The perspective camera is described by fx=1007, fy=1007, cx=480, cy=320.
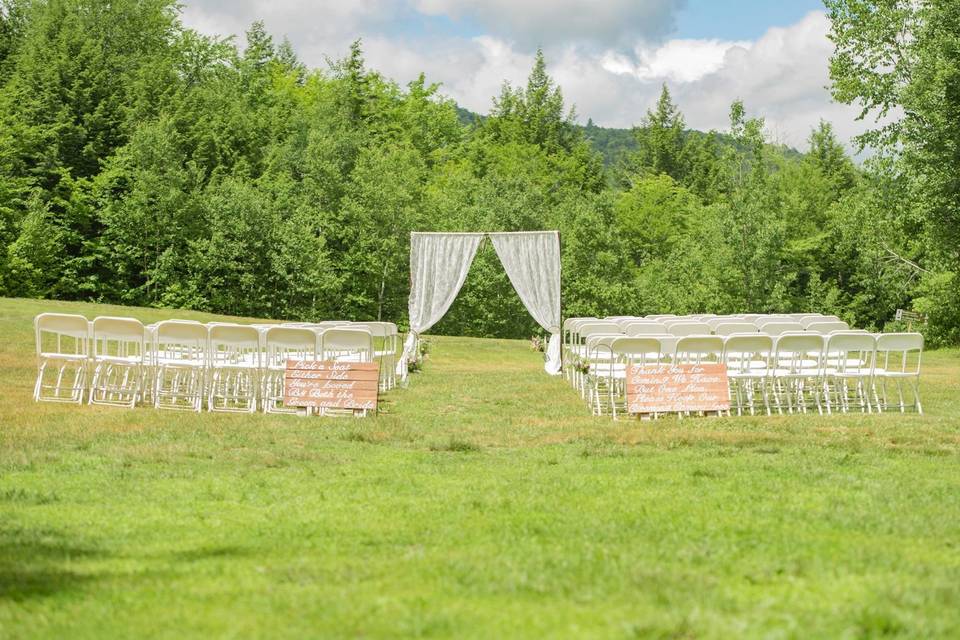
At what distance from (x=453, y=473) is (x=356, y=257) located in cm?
3159

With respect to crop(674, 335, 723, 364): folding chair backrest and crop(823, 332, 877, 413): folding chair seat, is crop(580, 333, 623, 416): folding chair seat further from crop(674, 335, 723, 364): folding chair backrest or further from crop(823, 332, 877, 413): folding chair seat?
crop(823, 332, 877, 413): folding chair seat

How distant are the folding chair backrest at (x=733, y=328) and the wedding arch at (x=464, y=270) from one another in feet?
16.9

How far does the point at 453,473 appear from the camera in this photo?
6.95 meters

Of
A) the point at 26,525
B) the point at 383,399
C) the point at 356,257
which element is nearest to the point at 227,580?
the point at 26,525

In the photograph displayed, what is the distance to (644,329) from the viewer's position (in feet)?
45.9

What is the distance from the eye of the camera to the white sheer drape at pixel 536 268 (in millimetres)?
18812

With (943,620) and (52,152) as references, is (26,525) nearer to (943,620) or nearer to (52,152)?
(943,620)

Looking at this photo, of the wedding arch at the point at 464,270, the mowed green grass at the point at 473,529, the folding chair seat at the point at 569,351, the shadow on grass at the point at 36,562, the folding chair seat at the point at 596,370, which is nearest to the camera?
the mowed green grass at the point at 473,529

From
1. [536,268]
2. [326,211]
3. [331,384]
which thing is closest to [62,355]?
[331,384]

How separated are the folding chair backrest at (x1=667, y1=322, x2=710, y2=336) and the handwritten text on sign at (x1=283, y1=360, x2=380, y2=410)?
4.67 metres

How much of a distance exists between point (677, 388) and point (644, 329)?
3555 millimetres

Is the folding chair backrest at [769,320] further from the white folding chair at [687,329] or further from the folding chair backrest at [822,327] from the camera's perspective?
→ the white folding chair at [687,329]

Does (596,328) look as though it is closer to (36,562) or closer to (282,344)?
(282,344)

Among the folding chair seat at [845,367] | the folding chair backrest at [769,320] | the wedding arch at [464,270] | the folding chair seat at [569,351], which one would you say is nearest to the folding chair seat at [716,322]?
the folding chair backrest at [769,320]
